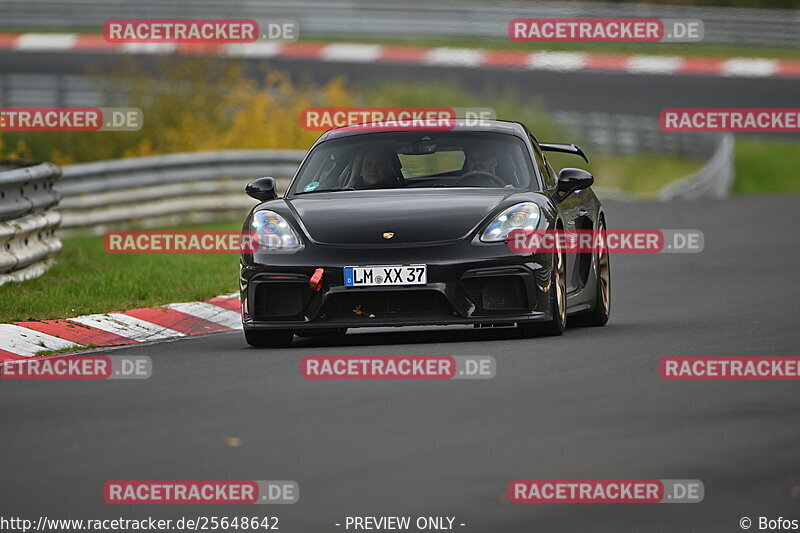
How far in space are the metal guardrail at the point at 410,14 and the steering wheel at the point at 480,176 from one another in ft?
94.1

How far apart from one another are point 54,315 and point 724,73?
29.9m

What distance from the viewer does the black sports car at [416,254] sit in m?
9.88

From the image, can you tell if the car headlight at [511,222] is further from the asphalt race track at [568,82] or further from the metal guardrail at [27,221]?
the asphalt race track at [568,82]

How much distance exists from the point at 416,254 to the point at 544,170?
176 centimetres

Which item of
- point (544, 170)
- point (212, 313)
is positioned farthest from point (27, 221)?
point (544, 170)

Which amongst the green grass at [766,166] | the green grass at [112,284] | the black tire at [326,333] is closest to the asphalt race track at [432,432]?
the black tire at [326,333]

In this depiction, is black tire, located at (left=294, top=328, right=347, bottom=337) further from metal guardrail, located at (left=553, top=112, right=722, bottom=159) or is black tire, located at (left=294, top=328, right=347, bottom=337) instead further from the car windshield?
metal guardrail, located at (left=553, top=112, right=722, bottom=159)

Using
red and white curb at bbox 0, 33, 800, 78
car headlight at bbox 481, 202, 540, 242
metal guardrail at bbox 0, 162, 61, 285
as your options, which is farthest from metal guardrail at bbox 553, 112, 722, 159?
car headlight at bbox 481, 202, 540, 242

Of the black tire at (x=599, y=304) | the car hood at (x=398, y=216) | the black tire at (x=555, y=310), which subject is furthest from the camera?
the black tire at (x=599, y=304)

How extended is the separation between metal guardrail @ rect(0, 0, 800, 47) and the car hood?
29.3 meters

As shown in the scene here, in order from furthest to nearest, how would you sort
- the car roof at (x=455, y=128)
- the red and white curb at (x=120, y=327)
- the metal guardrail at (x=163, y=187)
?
the metal guardrail at (x=163, y=187) → the car roof at (x=455, y=128) → the red and white curb at (x=120, y=327)

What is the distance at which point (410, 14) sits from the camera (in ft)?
138

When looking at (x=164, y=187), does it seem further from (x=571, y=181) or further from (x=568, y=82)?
(x=568, y=82)

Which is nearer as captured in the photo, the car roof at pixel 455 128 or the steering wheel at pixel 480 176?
the steering wheel at pixel 480 176
